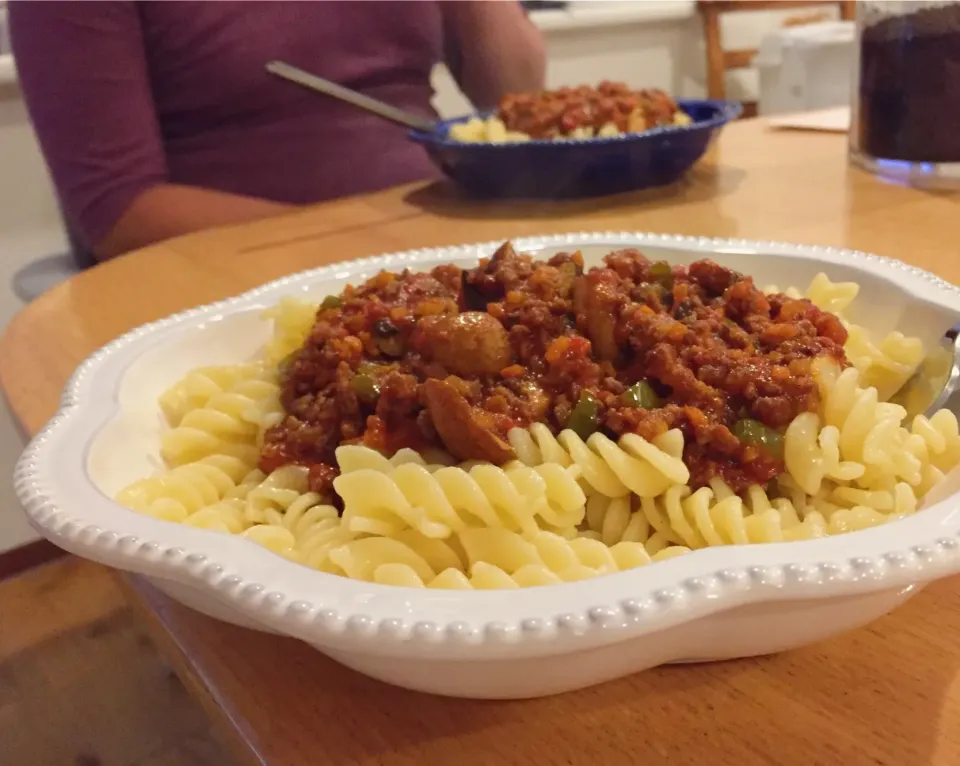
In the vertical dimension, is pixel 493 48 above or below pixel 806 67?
above

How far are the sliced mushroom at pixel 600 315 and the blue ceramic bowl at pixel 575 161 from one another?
1053mm

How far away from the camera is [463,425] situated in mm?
1071

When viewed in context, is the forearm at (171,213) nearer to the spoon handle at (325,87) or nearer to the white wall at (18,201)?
the spoon handle at (325,87)

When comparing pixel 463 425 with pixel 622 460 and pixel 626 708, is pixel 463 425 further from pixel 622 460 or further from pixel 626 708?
pixel 626 708

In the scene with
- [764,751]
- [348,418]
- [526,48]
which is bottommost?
[764,751]

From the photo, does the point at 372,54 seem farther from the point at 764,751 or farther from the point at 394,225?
the point at 764,751

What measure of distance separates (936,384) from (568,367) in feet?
1.53

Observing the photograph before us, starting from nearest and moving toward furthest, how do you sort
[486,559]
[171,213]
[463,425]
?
[486,559] → [463,425] → [171,213]

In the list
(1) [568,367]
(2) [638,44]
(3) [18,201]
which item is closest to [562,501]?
(1) [568,367]

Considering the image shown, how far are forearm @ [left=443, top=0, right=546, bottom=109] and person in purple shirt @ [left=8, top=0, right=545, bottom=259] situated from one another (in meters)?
0.21

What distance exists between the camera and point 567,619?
2.18ft

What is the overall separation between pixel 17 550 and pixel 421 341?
320 centimetres

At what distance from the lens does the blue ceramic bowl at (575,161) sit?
217 cm

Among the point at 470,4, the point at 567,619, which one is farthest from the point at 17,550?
the point at 567,619
